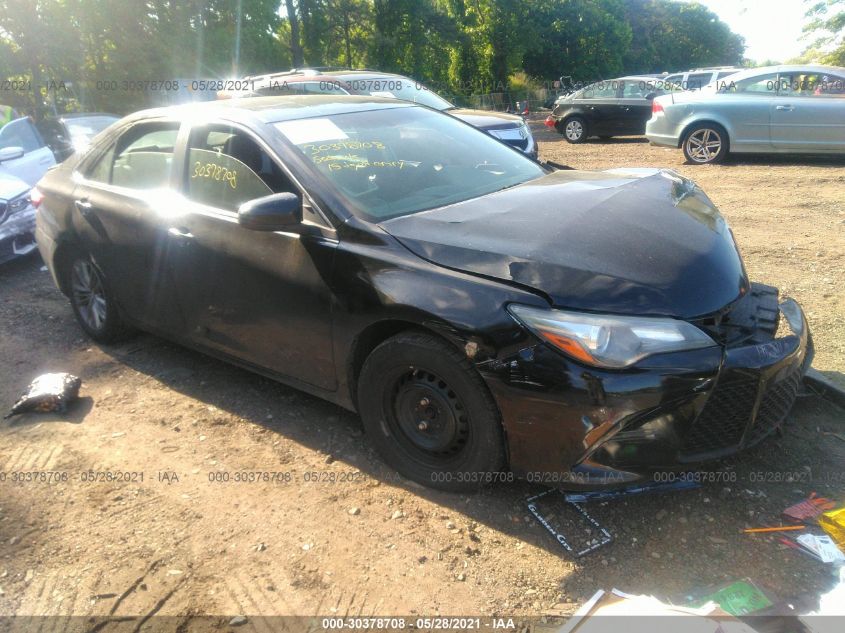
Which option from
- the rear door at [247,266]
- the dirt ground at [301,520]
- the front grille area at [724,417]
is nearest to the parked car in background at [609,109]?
the dirt ground at [301,520]

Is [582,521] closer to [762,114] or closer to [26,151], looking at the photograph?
[26,151]

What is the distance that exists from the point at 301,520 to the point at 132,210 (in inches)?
89.4

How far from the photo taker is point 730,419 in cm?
256

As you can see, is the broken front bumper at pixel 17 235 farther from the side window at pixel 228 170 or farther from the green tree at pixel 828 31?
the green tree at pixel 828 31

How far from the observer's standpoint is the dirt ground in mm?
2467

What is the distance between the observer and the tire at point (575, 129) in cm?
1611

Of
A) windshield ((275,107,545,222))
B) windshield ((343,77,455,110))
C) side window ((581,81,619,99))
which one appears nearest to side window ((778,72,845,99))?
windshield ((343,77,455,110))

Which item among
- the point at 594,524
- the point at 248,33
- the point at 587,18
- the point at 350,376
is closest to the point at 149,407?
the point at 350,376

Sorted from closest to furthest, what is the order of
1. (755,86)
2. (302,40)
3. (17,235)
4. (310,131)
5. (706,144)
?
(310,131) → (17,235) → (755,86) → (706,144) → (302,40)

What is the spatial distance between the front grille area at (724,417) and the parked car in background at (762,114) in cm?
916

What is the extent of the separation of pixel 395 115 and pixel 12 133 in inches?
259

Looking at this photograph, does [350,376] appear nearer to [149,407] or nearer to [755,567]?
[149,407]

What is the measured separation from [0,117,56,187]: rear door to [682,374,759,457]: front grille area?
7.89 meters

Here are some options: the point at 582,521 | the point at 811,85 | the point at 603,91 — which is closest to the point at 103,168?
the point at 582,521
